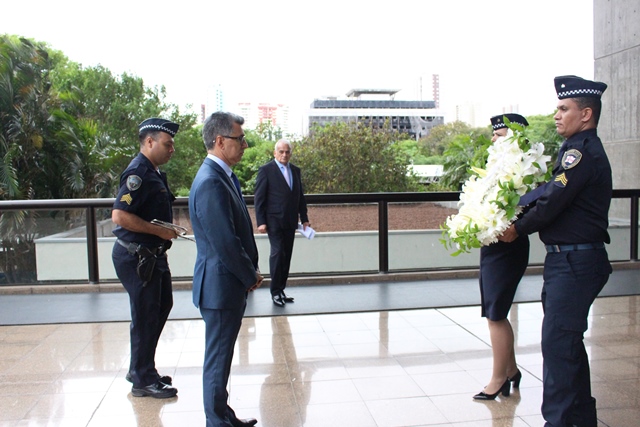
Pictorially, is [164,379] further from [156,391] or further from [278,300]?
[278,300]

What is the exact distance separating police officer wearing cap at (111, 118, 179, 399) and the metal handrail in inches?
A: 134

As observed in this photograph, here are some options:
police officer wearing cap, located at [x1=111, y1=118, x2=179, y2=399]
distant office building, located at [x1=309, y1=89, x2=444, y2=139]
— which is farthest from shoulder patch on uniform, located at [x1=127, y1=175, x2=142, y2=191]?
distant office building, located at [x1=309, y1=89, x2=444, y2=139]

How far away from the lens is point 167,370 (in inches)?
188

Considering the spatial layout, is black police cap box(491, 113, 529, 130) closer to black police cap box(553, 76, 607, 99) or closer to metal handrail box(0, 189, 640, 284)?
black police cap box(553, 76, 607, 99)

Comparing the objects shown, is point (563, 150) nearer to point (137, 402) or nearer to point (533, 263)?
point (137, 402)

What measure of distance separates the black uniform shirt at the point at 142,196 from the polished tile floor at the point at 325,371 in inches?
45.2

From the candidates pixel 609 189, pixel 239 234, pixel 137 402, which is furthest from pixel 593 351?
pixel 137 402

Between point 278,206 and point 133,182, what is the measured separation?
2856 millimetres

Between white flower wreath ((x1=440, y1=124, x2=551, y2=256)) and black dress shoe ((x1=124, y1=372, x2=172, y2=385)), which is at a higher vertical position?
white flower wreath ((x1=440, y1=124, x2=551, y2=256))

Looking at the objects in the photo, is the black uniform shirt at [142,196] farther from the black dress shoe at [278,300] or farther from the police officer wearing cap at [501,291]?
the black dress shoe at [278,300]

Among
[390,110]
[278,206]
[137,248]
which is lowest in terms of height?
[137,248]

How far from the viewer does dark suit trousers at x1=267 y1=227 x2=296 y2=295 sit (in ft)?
22.5

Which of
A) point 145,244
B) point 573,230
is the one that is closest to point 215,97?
point 145,244

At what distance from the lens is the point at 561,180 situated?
10.6ft
